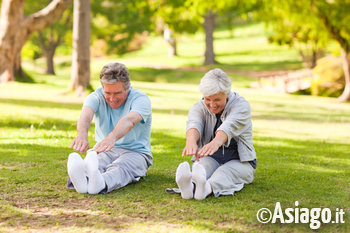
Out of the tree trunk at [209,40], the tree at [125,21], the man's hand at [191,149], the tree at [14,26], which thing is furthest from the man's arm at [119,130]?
the tree trunk at [209,40]

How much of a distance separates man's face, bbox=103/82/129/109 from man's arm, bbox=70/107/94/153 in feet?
0.78

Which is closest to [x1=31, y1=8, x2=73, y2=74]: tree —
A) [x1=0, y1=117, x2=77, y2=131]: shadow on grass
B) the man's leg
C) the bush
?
the bush

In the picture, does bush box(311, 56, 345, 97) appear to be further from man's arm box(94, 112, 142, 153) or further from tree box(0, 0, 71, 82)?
man's arm box(94, 112, 142, 153)

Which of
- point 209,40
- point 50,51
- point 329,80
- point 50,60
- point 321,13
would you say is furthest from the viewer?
point 209,40

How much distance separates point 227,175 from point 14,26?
1755 centimetres

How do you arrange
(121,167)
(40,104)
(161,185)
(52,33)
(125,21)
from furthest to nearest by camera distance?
(52,33)
(125,21)
(40,104)
(161,185)
(121,167)

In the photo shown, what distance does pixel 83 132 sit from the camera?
534 centimetres

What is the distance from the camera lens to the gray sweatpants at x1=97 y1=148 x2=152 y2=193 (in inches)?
211

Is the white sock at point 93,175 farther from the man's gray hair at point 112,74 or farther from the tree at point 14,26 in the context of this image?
the tree at point 14,26

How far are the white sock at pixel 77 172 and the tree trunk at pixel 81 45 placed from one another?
40.7ft

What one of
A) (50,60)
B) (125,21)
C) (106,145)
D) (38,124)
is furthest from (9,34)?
(106,145)

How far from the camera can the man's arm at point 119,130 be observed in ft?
16.9

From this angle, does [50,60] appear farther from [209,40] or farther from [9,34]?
[9,34]

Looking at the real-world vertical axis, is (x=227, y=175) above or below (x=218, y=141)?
below
